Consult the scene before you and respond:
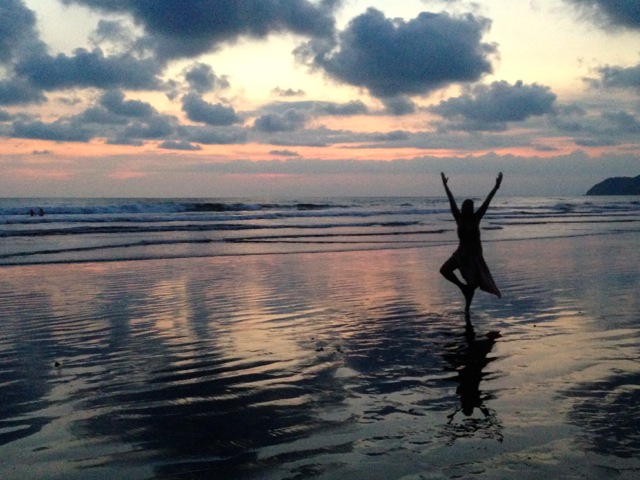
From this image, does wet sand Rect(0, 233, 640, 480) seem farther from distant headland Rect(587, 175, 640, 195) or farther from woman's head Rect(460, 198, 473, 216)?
distant headland Rect(587, 175, 640, 195)

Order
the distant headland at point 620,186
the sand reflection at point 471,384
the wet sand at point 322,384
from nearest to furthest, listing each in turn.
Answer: the wet sand at point 322,384, the sand reflection at point 471,384, the distant headland at point 620,186

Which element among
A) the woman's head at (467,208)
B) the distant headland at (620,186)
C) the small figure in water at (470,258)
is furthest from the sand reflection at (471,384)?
the distant headland at (620,186)

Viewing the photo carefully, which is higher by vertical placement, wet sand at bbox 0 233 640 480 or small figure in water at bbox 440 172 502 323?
small figure in water at bbox 440 172 502 323

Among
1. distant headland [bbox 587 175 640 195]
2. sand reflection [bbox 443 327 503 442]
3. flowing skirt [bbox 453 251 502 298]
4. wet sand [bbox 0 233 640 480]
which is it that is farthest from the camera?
distant headland [bbox 587 175 640 195]

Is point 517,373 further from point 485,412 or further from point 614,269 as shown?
point 614,269

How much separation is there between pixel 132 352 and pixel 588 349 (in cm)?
544

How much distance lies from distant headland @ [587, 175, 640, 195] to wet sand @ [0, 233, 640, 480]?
19710 centimetres

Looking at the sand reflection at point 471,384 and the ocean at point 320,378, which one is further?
the sand reflection at point 471,384

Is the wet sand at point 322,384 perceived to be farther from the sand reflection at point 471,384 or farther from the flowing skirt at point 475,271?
the flowing skirt at point 475,271

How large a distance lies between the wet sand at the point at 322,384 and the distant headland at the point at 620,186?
647ft

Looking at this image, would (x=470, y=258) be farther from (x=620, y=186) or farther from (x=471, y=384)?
(x=620, y=186)

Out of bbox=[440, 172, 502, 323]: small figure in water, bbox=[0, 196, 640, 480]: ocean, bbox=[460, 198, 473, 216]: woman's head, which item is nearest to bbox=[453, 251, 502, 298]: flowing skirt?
bbox=[440, 172, 502, 323]: small figure in water

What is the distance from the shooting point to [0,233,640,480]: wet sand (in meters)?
→ 4.20

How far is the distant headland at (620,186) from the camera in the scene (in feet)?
612
